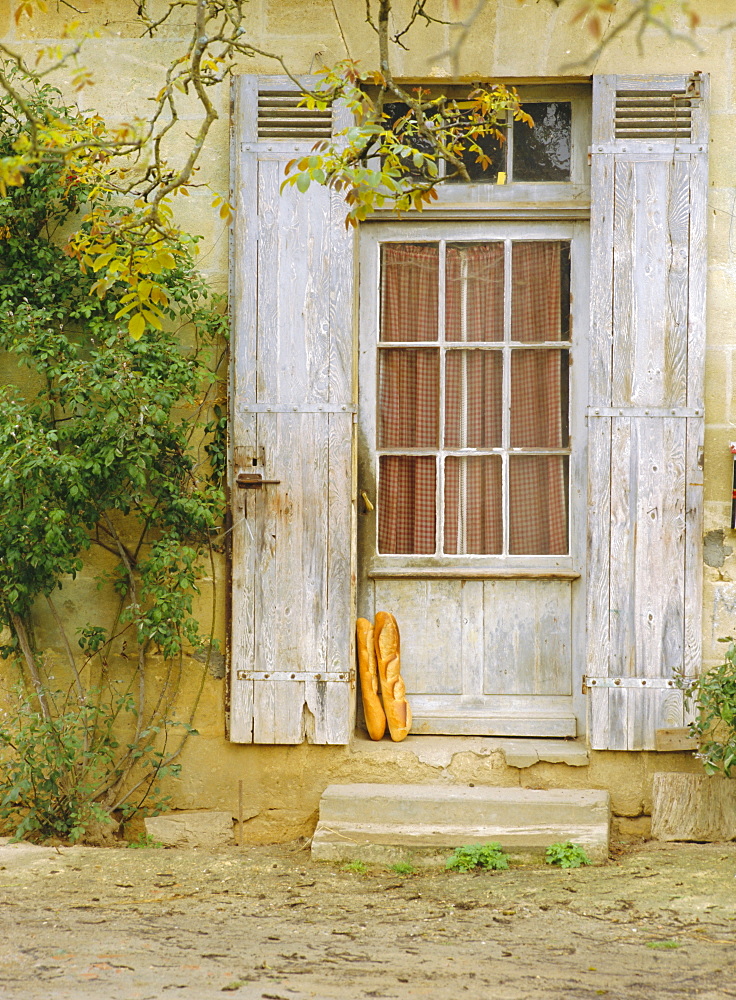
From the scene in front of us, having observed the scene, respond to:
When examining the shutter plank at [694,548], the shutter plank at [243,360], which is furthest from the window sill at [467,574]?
the shutter plank at [243,360]

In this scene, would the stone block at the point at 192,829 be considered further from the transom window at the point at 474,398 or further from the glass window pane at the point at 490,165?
the glass window pane at the point at 490,165

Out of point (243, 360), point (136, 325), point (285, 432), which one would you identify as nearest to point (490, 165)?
point (243, 360)

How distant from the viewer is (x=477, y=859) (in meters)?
4.10

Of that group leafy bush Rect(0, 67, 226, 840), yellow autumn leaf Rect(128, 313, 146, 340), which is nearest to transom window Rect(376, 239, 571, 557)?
leafy bush Rect(0, 67, 226, 840)

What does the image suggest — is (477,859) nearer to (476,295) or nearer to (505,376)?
(505,376)

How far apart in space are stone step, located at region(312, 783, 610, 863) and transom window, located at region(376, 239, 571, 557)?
1117 millimetres

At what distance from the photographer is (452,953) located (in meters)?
3.28

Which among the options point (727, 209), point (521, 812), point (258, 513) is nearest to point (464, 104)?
point (727, 209)

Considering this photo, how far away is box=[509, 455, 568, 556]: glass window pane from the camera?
4.81m

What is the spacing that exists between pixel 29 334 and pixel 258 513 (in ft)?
3.95

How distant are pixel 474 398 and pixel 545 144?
1184 millimetres

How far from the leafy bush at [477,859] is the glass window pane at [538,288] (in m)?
2.20

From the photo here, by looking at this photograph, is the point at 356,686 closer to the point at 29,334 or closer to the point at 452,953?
the point at 452,953

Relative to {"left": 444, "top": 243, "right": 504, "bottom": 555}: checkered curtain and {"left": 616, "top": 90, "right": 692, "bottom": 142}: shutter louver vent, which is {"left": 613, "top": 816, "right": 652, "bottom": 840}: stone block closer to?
{"left": 444, "top": 243, "right": 504, "bottom": 555}: checkered curtain
